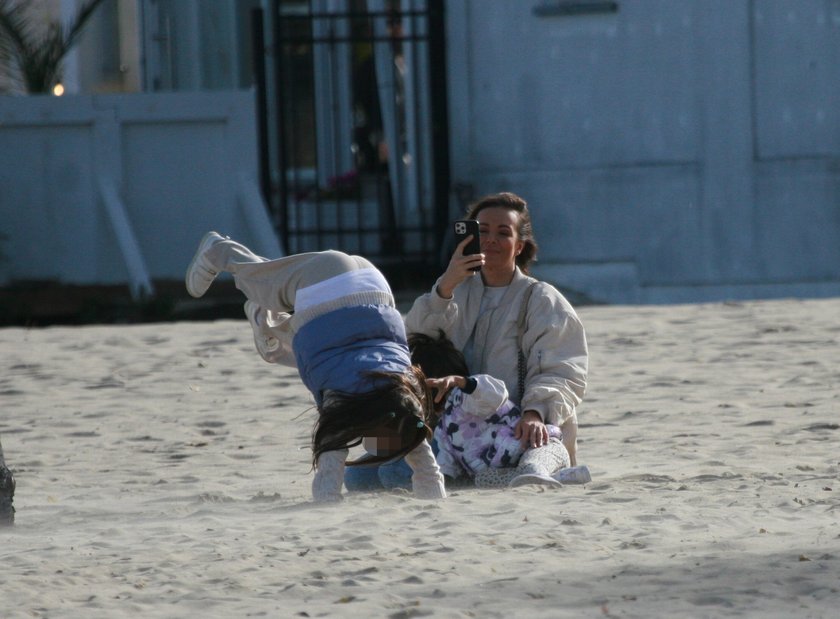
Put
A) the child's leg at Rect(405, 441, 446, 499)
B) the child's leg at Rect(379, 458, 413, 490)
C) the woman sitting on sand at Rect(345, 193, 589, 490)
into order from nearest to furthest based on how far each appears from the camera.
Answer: the child's leg at Rect(405, 441, 446, 499) → the woman sitting on sand at Rect(345, 193, 589, 490) → the child's leg at Rect(379, 458, 413, 490)

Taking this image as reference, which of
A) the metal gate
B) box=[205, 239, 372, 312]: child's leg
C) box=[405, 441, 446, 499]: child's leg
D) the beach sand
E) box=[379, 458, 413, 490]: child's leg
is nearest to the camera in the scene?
the beach sand

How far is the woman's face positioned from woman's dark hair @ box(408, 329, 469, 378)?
336 mm

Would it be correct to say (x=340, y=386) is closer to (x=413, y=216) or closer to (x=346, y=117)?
(x=413, y=216)

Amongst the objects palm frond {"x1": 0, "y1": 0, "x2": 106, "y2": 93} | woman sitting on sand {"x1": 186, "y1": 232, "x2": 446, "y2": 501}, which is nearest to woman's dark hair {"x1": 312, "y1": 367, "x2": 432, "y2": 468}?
woman sitting on sand {"x1": 186, "y1": 232, "x2": 446, "y2": 501}

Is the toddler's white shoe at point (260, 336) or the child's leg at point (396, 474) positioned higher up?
the toddler's white shoe at point (260, 336)

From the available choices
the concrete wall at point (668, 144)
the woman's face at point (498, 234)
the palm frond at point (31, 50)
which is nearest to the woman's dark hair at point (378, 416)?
the woman's face at point (498, 234)

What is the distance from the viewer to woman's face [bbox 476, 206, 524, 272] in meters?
5.87

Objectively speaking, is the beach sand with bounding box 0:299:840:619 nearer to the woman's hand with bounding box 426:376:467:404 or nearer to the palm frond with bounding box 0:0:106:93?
the woman's hand with bounding box 426:376:467:404

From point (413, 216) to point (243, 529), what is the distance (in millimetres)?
8594

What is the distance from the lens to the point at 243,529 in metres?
5.06

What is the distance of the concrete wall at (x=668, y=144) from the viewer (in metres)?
13.0

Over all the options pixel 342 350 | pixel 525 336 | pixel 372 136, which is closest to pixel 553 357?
pixel 525 336

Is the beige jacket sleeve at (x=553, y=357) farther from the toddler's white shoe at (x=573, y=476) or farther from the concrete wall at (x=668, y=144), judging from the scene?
the concrete wall at (x=668, y=144)

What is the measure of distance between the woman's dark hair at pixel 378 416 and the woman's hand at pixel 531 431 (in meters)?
0.58
